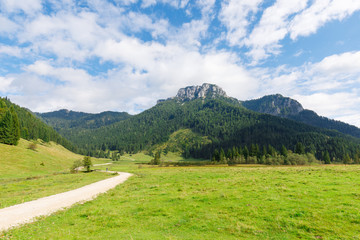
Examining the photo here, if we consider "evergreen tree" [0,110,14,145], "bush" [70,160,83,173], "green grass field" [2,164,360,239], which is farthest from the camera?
"evergreen tree" [0,110,14,145]

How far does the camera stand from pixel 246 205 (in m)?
14.6

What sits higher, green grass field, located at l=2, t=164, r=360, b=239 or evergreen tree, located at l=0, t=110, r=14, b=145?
evergreen tree, located at l=0, t=110, r=14, b=145

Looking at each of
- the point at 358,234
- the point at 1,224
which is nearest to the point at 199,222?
the point at 358,234

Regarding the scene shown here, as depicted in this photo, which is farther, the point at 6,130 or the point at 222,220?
the point at 6,130

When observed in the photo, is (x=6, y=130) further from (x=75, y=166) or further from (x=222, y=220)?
(x=222, y=220)

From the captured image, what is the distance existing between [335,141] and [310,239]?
783ft

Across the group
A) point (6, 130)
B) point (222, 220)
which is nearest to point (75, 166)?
point (6, 130)

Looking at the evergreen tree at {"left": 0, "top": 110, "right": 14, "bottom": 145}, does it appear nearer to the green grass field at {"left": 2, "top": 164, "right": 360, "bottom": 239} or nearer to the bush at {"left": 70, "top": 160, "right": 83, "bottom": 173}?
the bush at {"left": 70, "top": 160, "right": 83, "bottom": 173}

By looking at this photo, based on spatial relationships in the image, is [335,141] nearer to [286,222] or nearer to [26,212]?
[286,222]

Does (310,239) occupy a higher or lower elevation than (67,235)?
higher

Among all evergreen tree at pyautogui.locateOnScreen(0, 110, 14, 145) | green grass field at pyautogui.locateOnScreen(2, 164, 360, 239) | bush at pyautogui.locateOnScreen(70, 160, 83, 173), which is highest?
evergreen tree at pyautogui.locateOnScreen(0, 110, 14, 145)

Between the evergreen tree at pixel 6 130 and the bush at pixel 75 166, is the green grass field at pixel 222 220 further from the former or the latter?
the evergreen tree at pixel 6 130

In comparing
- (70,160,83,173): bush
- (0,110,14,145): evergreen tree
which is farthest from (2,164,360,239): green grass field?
(0,110,14,145): evergreen tree

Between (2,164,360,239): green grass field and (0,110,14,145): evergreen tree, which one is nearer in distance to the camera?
(2,164,360,239): green grass field
